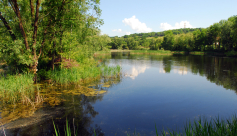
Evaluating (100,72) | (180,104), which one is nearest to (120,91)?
(180,104)

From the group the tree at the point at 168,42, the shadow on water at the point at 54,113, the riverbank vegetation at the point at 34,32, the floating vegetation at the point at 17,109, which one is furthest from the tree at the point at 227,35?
the floating vegetation at the point at 17,109

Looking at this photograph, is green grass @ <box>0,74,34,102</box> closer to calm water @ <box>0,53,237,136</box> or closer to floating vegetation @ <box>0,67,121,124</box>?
floating vegetation @ <box>0,67,121,124</box>

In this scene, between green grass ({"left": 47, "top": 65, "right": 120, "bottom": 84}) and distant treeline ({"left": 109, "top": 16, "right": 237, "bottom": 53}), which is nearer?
green grass ({"left": 47, "top": 65, "right": 120, "bottom": 84})

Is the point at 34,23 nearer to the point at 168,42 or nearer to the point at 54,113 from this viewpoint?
the point at 54,113

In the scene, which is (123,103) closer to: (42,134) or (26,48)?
(42,134)

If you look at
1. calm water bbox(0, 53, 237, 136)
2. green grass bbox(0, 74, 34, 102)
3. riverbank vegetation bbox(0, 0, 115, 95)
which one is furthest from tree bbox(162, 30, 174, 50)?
green grass bbox(0, 74, 34, 102)

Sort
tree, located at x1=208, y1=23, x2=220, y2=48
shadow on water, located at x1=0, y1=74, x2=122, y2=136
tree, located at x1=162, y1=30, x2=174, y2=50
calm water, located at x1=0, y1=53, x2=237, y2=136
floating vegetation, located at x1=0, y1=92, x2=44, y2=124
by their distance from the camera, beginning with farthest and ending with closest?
tree, located at x1=162, y1=30, x2=174, y2=50, tree, located at x1=208, y1=23, x2=220, y2=48, floating vegetation, located at x1=0, y1=92, x2=44, y2=124, calm water, located at x1=0, y1=53, x2=237, y2=136, shadow on water, located at x1=0, y1=74, x2=122, y2=136

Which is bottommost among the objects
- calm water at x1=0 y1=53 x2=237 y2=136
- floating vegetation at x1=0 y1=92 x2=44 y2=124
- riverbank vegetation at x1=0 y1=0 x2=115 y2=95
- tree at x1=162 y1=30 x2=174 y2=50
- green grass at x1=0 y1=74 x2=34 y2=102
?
calm water at x1=0 y1=53 x2=237 y2=136

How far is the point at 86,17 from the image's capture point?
12.1 m

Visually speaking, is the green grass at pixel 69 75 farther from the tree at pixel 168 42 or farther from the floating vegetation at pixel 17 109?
the tree at pixel 168 42

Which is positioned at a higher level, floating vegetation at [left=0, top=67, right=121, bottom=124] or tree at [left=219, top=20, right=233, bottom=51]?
tree at [left=219, top=20, right=233, bottom=51]

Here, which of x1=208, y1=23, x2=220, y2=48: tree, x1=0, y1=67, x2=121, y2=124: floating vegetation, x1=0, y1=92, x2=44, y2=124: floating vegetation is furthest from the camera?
x1=208, y1=23, x2=220, y2=48: tree

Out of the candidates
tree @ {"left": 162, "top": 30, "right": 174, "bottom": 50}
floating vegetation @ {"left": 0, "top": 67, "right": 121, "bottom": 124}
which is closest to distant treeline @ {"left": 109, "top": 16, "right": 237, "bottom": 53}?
tree @ {"left": 162, "top": 30, "right": 174, "bottom": 50}

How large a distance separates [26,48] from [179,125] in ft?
32.8
